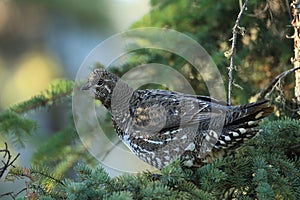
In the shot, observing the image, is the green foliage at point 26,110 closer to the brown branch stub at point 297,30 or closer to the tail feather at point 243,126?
the tail feather at point 243,126

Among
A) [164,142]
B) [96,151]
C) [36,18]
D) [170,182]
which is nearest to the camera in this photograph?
[170,182]

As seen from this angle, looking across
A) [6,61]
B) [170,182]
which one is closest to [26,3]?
[6,61]

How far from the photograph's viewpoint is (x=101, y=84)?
3.21 metres

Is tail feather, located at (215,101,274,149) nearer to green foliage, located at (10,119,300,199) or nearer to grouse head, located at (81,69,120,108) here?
green foliage, located at (10,119,300,199)

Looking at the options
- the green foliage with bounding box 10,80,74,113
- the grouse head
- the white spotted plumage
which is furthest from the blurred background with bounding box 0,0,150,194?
the white spotted plumage

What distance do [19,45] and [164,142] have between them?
28.0ft

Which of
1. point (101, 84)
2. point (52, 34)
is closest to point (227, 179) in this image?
point (101, 84)

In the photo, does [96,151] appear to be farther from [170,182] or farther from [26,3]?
[26,3]

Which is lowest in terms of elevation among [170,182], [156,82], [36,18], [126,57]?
[170,182]

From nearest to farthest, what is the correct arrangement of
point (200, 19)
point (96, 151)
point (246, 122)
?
point (246, 122), point (96, 151), point (200, 19)

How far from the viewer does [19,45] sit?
10.8 meters

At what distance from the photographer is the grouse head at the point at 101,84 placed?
320cm

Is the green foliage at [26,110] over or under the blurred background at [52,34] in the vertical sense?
under

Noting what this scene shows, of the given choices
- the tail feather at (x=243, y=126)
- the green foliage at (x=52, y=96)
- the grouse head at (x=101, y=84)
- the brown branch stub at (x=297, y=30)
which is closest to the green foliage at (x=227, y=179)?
the tail feather at (x=243, y=126)
